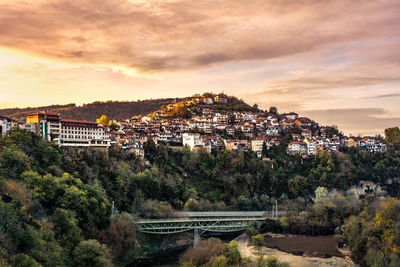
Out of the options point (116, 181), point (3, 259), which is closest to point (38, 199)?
point (3, 259)

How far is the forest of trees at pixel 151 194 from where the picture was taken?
3095 cm

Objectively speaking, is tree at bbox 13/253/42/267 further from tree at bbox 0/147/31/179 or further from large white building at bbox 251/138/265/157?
large white building at bbox 251/138/265/157

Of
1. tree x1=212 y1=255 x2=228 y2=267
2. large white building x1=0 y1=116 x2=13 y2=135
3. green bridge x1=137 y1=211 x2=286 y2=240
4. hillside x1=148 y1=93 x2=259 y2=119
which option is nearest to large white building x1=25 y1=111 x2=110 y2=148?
large white building x1=0 y1=116 x2=13 y2=135

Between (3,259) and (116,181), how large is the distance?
89.4 ft

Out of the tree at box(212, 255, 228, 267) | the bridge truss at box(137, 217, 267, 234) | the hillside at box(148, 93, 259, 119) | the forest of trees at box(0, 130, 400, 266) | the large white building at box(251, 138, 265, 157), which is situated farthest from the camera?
the hillside at box(148, 93, 259, 119)

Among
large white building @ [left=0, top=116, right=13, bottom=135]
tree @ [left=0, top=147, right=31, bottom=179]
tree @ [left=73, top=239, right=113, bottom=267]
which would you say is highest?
large white building @ [left=0, top=116, right=13, bottom=135]

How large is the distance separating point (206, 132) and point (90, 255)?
2359 inches

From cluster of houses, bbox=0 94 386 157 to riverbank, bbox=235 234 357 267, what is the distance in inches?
994

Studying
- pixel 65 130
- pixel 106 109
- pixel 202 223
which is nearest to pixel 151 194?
pixel 202 223

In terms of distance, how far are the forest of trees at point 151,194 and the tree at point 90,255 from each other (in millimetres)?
81

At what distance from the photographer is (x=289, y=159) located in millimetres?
81000

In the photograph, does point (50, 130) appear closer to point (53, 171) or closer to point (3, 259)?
point (53, 171)

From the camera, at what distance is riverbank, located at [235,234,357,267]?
1567 inches

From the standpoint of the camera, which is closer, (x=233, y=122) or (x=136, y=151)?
(x=136, y=151)
